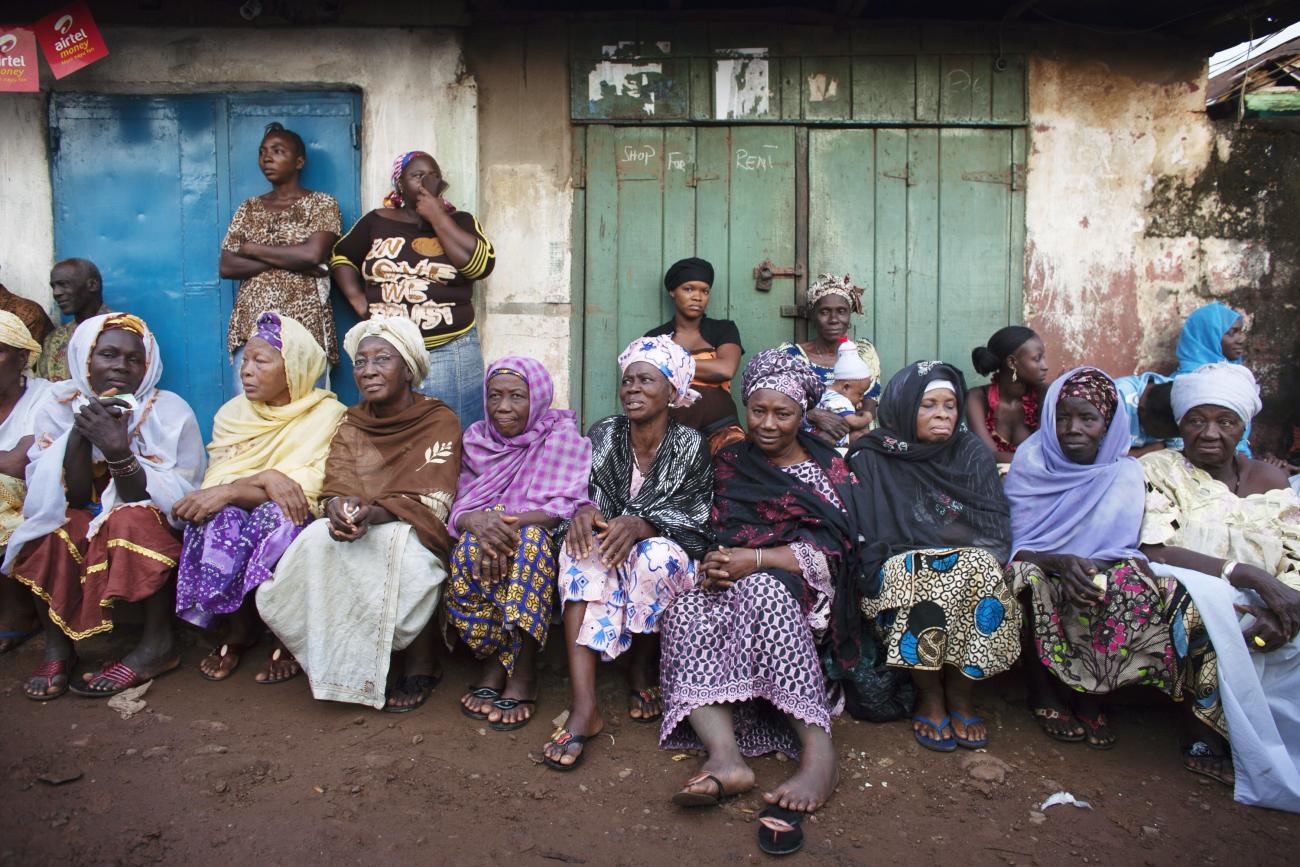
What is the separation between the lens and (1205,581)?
312 cm

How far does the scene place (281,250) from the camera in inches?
187

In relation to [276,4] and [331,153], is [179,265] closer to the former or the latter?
[331,153]

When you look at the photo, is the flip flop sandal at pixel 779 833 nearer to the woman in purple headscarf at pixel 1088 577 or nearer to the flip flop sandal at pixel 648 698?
the flip flop sandal at pixel 648 698

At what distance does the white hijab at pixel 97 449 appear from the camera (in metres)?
3.63

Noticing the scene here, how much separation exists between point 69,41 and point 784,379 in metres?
4.37

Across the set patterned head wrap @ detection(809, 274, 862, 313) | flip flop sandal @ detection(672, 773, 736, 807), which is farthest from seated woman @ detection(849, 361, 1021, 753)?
patterned head wrap @ detection(809, 274, 862, 313)

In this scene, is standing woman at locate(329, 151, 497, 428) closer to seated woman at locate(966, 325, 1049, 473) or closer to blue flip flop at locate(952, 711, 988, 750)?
seated woman at locate(966, 325, 1049, 473)

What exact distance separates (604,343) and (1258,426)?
3954mm

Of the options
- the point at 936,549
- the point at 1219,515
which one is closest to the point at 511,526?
the point at 936,549

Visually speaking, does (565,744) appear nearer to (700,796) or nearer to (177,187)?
(700,796)

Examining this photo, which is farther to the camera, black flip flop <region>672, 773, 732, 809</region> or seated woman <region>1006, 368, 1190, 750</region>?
seated woman <region>1006, 368, 1190, 750</region>

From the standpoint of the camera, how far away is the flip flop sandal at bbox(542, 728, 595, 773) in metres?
3.07

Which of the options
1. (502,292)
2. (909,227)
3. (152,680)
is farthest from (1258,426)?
(152,680)

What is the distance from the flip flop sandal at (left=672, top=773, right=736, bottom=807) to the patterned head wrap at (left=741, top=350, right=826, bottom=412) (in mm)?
1531
